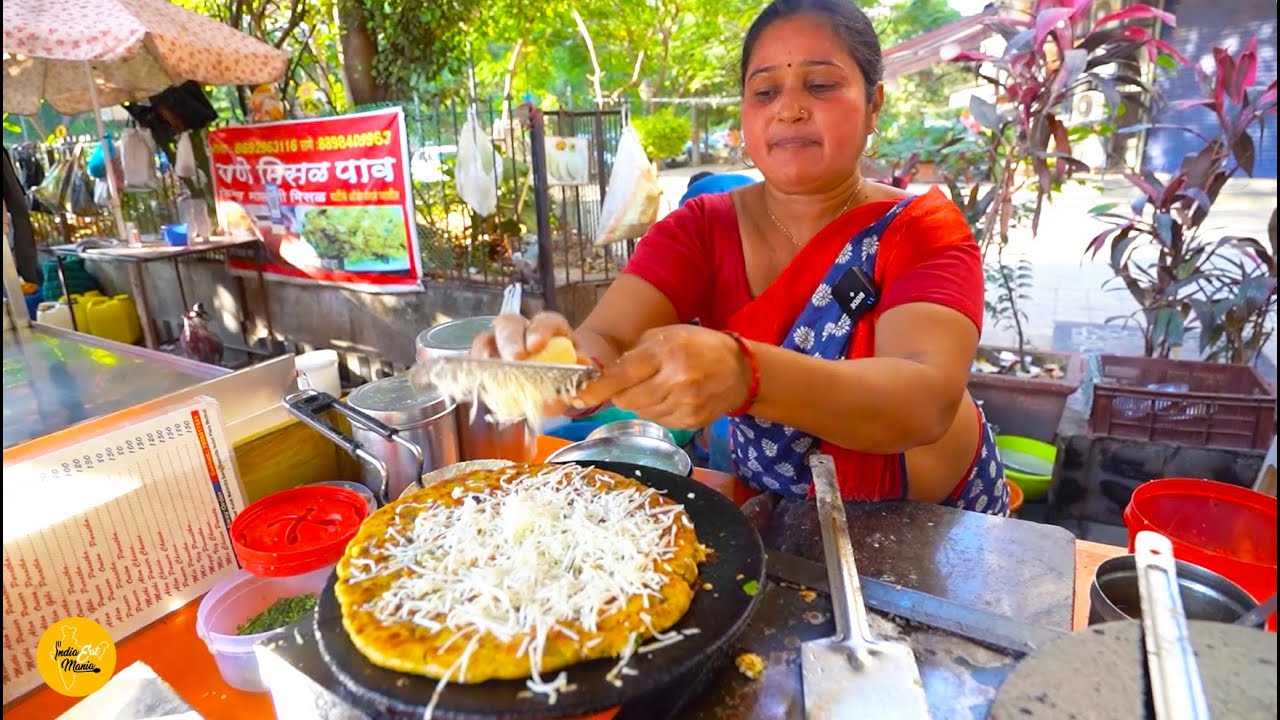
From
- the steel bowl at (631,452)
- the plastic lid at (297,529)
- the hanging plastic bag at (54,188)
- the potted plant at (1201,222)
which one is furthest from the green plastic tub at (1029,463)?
the hanging plastic bag at (54,188)

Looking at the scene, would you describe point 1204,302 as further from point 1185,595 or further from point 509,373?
point 509,373

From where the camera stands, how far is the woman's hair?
1957 mm

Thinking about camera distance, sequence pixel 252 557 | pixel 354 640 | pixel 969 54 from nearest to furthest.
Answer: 1. pixel 354 640
2. pixel 252 557
3. pixel 969 54

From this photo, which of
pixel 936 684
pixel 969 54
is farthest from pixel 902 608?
pixel 969 54

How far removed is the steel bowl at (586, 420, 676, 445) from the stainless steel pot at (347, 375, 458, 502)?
1.71 ft

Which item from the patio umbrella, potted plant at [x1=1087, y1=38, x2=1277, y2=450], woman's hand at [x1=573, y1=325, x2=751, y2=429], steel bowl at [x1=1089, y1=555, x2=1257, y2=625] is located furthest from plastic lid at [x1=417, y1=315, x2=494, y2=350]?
the patio umbrella

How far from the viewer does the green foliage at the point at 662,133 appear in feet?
42.2

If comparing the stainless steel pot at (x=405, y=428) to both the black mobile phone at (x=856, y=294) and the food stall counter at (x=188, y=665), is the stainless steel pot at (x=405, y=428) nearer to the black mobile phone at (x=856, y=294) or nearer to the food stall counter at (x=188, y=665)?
the food stall counter at (x=188, y=665)

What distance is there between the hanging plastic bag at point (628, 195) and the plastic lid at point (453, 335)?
3552 mm

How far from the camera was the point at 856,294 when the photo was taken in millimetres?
2057

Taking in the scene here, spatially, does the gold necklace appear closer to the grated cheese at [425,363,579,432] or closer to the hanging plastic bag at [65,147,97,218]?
the grated cheese at [425,363,579,432]

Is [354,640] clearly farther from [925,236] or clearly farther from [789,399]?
Result: [925,236]

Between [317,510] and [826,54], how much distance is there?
1856 millimetres

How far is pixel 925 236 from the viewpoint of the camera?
1976 millimetres
